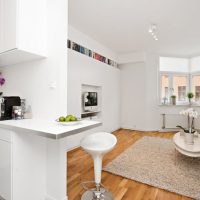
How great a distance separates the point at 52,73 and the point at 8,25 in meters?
0.68

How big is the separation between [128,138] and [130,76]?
235 centimetres

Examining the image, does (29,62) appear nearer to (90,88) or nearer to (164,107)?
(90,88)

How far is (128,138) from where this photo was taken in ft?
14.9

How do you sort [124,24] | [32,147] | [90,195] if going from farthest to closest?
[124,24], [90,195], [32,147]

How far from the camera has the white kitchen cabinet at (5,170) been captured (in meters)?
1.49

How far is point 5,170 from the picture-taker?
153 centimetres

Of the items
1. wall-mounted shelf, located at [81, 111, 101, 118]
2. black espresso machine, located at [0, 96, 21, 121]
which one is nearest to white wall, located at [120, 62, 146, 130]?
wall-mounted shelf, located at [81, 111, 101, 118]

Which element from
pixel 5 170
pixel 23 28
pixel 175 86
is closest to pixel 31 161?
pixel 5 170

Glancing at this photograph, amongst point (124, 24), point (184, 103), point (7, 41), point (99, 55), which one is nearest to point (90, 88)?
point (99, 55)

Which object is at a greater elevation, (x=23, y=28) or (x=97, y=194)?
(x=23, y=28)

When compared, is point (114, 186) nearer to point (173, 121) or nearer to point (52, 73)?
point (52, 73)

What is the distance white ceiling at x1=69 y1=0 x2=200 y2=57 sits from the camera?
8.73 ft

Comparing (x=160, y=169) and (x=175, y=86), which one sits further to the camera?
(x=175, y=86)

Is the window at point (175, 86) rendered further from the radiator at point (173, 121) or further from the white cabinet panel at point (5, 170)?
the white cabinet panel at point (5, 170)
